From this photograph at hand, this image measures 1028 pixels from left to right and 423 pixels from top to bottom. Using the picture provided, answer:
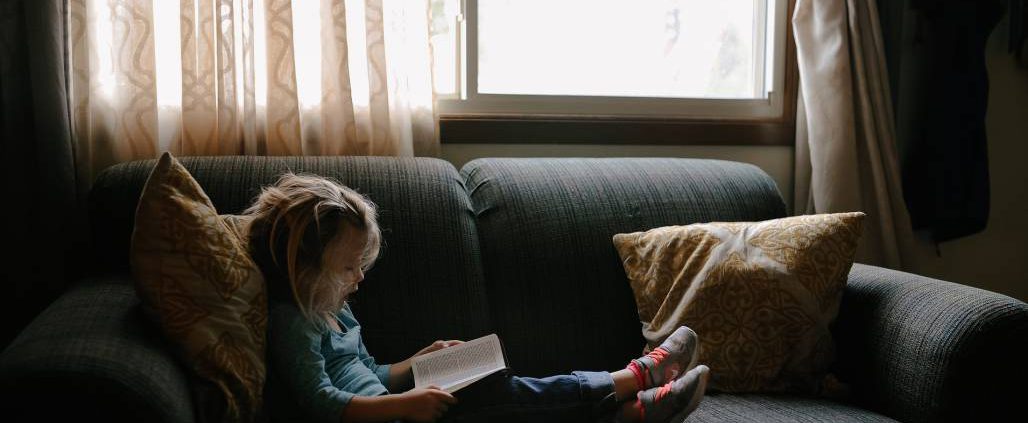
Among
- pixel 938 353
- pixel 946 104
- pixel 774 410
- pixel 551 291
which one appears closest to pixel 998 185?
pixel 946 104

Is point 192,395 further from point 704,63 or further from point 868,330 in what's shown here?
point 704,63

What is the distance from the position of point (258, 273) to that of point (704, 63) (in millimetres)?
1662

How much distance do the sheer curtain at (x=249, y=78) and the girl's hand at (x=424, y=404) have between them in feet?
2.73

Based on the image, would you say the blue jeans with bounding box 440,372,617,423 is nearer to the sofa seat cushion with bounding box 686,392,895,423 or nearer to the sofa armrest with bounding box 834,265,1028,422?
the sofa seat cushion with bounding box 686,392,895,423

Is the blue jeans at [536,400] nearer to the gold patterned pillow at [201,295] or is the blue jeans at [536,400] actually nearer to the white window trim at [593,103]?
the gold patterned pillow at [201,295]

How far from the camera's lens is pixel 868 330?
1522 mm

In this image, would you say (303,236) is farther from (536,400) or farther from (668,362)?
(668,362)

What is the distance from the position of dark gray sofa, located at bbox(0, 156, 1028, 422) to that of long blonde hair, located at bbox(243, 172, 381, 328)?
216 millimetres

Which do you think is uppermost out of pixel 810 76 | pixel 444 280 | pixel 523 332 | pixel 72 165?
pixel 810 76

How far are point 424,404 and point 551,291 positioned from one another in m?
0.52

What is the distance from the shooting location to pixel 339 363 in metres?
1.39

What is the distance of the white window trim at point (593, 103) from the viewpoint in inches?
85.7

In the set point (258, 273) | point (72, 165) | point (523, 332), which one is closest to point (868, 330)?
point (523, 332)

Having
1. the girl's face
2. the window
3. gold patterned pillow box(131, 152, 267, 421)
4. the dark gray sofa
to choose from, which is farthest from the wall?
gold patterned pillow box(131, 152, 267, 421)
